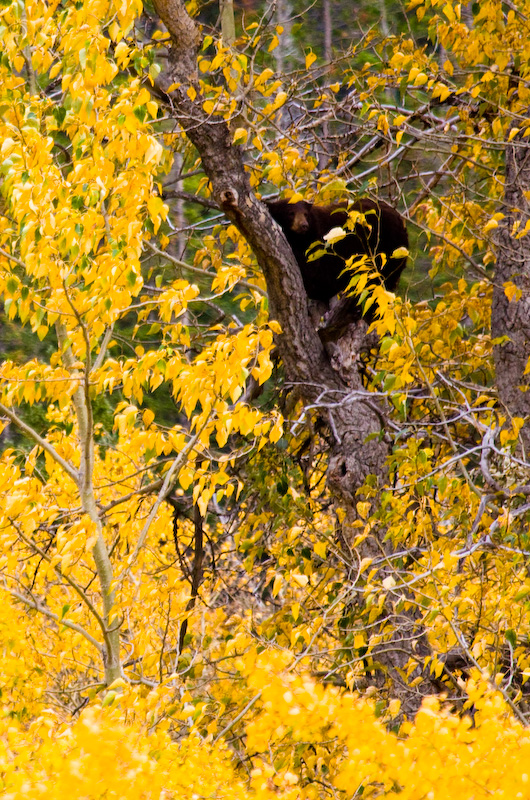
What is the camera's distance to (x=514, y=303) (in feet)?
14.4

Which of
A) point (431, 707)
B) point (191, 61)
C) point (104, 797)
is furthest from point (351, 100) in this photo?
point (104, 797)

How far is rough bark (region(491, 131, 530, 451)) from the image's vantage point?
434cm

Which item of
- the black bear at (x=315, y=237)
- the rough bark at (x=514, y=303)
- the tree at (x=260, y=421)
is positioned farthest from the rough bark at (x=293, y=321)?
the rough bark at (x=514, y=303)

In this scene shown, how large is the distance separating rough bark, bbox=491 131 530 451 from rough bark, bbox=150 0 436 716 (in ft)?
2.49

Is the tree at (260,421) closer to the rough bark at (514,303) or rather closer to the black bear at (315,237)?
the rough bark at (514,303)

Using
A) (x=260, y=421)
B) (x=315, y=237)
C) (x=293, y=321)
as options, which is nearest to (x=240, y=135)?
(x=315, y=237)

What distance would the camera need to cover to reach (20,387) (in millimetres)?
3334

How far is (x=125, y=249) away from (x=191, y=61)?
1.59m

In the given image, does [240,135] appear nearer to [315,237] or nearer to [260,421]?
[315,237]

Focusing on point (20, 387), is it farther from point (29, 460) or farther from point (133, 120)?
point (133, 120)

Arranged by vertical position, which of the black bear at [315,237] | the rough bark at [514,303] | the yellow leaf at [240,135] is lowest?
the rough bark at [514,303]

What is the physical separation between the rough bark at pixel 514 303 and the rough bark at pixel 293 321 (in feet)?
2.49

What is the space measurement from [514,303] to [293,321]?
4.21 feet

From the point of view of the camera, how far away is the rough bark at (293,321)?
385 centimetres
